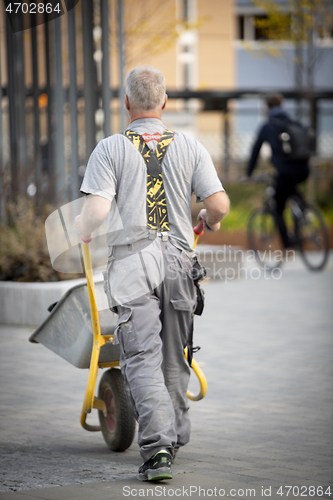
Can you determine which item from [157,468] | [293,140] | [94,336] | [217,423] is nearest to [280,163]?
[293,140]

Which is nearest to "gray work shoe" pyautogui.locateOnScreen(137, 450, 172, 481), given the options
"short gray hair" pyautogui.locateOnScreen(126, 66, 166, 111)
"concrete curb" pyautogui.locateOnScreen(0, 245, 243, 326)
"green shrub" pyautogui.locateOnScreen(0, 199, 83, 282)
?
"short gray hair" pyautogui.locateOnScreen(126, 66, 166, 111)

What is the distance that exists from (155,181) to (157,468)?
4.35ft

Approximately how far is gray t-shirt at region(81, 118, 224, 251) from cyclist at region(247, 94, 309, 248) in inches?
278

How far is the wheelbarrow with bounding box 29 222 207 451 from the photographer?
4.05 metres

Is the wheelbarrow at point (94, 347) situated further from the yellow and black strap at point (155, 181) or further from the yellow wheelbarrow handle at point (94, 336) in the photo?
the yellow and black strap at point (155, 181)

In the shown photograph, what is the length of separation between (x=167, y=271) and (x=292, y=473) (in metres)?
1.12

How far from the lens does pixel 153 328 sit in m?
3.76

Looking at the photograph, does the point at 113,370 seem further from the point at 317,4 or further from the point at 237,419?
the point at 317,4

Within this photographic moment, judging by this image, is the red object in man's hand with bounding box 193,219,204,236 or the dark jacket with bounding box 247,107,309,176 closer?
the red object in man's hand with bounding box 193,219,204,236

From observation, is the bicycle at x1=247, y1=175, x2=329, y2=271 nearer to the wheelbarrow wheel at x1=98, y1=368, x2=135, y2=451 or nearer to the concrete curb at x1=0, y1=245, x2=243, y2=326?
the concrete curb at x1=0, y1=245, x2=243, y2=326

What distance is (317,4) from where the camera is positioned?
18.8 m

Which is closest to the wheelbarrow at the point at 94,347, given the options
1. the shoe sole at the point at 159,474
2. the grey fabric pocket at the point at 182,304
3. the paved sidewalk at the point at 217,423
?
the paved sidewalk at the point at 217,423

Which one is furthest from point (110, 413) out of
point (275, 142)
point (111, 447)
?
point (275, 142)

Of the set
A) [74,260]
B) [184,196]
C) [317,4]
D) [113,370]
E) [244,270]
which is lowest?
[244,270]
